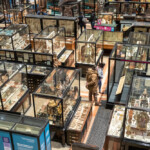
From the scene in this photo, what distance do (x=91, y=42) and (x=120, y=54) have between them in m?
2.32

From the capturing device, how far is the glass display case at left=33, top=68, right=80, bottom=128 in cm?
851

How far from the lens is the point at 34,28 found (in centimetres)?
1717

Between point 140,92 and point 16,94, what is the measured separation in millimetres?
4657

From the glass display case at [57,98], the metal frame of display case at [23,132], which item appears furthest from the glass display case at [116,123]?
the metal frame of display case at [23,132]

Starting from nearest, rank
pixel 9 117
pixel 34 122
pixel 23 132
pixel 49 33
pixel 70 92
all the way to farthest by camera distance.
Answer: pixel 23 132 → pixel 34 122 → pixel 9 117 → pixel 70 92 → pixel 49 33

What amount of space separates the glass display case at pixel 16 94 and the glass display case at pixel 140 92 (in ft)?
14.1

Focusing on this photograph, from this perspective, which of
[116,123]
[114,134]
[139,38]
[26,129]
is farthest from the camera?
[139,38]

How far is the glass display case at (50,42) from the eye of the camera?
43.4 ft

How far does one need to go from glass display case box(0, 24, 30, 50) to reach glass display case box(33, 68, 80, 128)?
5.16 metres

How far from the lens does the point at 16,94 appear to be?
10172 millimetres

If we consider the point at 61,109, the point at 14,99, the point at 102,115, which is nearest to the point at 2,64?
the point at 14,99

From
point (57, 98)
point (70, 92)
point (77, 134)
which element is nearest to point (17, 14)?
point (70, 92)

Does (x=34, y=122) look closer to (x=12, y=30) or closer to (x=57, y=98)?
(x=57, y=98)

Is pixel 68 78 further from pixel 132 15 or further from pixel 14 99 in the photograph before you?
pixel 132 15
